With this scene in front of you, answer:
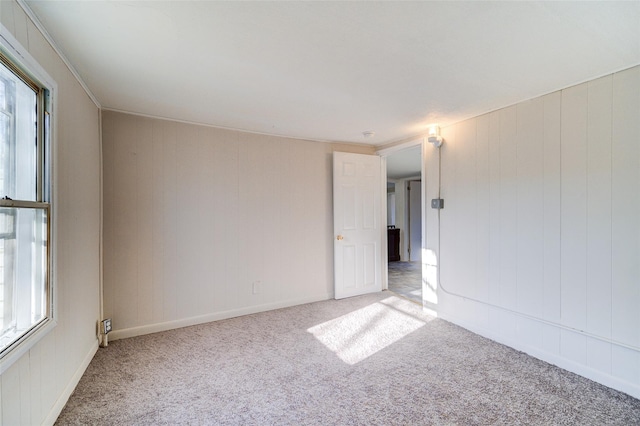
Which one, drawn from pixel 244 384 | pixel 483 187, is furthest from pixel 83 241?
pixel 483 187

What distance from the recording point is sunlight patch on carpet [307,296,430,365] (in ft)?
8.73

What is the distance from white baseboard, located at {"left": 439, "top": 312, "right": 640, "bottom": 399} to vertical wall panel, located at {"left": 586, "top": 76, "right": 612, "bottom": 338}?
31cm

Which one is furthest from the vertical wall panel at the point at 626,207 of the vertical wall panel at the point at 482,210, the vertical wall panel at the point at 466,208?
the vertical wall panel at the point at 466,208

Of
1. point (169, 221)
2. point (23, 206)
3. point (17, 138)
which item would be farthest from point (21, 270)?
point (169, 221)

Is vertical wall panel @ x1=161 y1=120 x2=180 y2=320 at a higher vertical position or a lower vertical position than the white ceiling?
lower

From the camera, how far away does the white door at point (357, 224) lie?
→ 4.12 metres

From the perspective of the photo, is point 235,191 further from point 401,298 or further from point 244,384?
point 401,298

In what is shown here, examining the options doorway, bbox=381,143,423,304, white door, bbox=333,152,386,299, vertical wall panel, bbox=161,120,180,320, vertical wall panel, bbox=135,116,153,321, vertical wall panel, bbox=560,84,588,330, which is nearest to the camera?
vertical wall panel, bbox=560,84,588,330

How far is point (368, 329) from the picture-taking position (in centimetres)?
309

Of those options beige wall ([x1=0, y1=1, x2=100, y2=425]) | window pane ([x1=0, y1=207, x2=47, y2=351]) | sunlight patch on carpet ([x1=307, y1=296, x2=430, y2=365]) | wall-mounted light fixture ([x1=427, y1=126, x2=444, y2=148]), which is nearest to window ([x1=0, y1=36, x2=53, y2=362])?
window pane ([x1=0, y1=207, x2=47, y2=351])

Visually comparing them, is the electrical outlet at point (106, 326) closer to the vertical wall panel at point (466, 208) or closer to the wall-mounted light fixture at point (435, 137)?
the vertical wall panel at point (466, 208)

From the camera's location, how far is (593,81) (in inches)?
85.4

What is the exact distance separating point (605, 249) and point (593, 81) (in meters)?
1.27

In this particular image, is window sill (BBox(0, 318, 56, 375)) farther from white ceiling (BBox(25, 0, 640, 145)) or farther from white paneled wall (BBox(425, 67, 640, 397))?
white paneled wall (BBox(425, 67, 640, 397))
